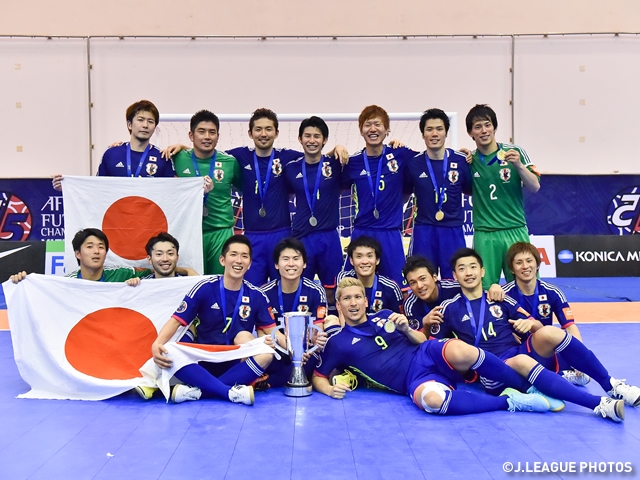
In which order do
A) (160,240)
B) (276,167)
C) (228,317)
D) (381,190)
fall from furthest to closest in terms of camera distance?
(276,167) → (381,190) → (160,240) → (228,317)

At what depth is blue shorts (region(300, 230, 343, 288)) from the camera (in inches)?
214

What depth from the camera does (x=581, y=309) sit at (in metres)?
8.06

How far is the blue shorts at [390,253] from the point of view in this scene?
17.5 ft

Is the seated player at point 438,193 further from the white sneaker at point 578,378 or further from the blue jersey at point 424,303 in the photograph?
the white sneaker at point 578,378

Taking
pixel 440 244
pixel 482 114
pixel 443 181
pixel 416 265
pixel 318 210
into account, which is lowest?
pixel 416 265

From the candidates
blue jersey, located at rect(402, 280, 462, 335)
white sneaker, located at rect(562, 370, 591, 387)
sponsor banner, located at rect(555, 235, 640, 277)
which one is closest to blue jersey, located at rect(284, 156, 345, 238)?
blue jersey, located at rect(402, 280, 462, 335)

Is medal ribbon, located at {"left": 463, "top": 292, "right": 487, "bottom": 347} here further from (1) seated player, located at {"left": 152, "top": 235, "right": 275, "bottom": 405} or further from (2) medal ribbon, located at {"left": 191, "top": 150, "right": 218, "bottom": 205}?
(2) medal ribbon, located at {"left": 191, "top": 150, "right": 218, "bottom": 205}

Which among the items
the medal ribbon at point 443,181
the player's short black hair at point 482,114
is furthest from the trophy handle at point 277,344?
the player's short black hair at point 482,114

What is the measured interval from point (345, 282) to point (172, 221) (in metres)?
1.93

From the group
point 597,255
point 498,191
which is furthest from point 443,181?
point 597,255

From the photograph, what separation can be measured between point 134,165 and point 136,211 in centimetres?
46

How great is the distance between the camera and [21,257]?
33.5ft

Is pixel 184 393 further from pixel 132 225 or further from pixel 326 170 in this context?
pixel 326 170

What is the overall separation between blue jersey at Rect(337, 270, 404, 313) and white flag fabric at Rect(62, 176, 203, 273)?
1563mm
